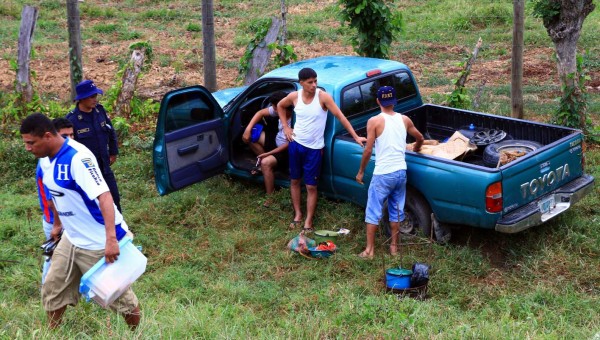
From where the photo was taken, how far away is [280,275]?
6.83 metres

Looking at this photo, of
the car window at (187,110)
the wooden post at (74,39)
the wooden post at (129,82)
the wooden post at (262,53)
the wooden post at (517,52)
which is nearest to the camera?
the car window at (187,110)

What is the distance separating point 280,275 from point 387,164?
4.58 ft

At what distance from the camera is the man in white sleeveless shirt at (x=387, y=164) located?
6.93 m

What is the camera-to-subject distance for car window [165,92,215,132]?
312 inches

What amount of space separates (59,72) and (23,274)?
988 centimetres

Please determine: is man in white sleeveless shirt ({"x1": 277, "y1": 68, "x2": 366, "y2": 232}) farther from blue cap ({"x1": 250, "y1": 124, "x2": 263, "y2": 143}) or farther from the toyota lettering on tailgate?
the toyota lettering on tailgate

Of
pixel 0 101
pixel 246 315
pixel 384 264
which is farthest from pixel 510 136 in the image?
pixel 0 101

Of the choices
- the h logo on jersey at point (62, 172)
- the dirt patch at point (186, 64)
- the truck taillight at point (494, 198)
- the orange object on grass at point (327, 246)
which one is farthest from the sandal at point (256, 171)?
the dirt patch at point (186, 64)

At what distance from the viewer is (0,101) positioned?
1251 centimetres

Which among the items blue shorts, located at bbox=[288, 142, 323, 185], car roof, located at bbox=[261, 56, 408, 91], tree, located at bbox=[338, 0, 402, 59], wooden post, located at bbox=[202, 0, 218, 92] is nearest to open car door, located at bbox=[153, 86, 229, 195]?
car roof, located at bbox=[261, 56, 408, 91]

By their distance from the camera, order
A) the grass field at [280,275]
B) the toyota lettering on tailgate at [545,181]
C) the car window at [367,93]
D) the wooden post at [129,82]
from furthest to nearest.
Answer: the wooden post at [129,82], the car window at [367,93], the toyota lettering on tailgate at [545,181], the grass field at [280,275]

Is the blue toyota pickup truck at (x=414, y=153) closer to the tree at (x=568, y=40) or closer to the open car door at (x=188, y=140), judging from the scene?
the open car door at (x=188, y=140)

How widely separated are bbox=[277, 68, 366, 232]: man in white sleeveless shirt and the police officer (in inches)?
71.7

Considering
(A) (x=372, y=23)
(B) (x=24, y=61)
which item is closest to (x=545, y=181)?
(A) (x=372, y=23)
